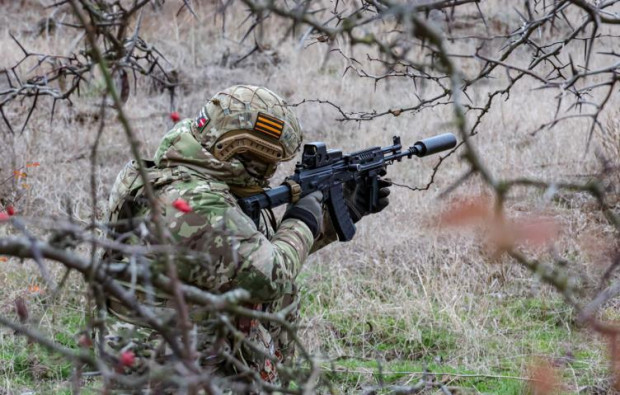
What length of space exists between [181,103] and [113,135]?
99 cm

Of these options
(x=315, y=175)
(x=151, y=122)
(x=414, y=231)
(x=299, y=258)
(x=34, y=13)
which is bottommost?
(x=299, y=258)

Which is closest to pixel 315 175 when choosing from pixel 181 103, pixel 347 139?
pixel 347 139

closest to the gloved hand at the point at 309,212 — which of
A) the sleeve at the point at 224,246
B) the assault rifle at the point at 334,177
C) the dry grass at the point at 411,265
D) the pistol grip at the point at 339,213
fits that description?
the assault rifle at the point at 334,177

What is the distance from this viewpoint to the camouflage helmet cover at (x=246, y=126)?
9.61 feet

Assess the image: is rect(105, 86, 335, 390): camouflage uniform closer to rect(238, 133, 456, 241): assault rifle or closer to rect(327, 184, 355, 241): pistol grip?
rect(238, 133, 456, 241): assault rifle

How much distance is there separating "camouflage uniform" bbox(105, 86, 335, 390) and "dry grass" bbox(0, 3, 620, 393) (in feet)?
0.94

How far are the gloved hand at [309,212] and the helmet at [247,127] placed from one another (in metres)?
0.28

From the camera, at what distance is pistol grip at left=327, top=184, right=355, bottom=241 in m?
3.54

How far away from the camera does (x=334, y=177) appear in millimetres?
3547

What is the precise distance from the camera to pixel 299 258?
10.1 ft

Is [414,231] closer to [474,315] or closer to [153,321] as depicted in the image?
[474,315]

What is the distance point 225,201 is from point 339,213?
0.83m

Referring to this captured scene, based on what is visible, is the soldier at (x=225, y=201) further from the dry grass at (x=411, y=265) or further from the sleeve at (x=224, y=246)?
the dry grass at (x=411, y=265)

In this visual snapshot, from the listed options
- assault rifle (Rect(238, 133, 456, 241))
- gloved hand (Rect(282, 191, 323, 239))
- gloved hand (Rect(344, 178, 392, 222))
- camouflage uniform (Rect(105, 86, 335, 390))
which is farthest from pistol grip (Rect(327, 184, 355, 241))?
camouflage uniform (Rect(105, 86, 335, 390))
